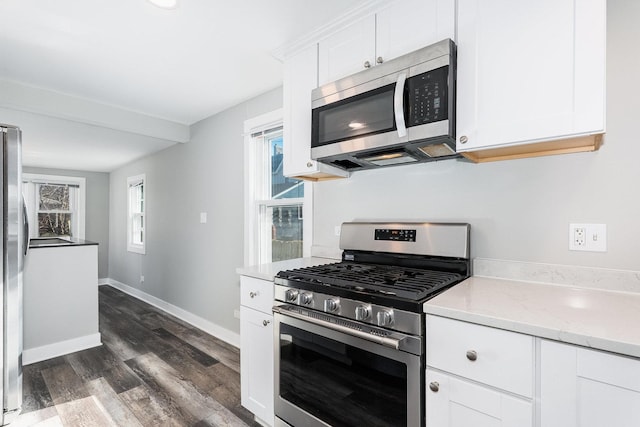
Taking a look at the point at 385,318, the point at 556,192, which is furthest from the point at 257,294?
the point at 556,192

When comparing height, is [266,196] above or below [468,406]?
above

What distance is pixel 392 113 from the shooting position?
1.52 m

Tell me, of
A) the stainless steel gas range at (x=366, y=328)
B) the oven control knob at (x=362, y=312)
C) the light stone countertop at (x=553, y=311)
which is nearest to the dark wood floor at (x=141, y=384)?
the stainless steel gas range at (x=366, y=328)

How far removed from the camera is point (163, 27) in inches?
73.9

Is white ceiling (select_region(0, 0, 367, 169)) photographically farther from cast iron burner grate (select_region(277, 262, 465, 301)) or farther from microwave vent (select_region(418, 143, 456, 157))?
cast iron burner grate (select_region(277, 262, 465, 301))

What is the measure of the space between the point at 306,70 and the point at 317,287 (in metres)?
1.31

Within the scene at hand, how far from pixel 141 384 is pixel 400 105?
8.57 feet

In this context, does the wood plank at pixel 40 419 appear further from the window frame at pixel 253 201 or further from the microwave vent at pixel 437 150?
the microwave vent at pixel 437 150

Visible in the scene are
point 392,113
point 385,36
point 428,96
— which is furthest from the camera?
point 385,36

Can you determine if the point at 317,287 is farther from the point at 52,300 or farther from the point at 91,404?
the point at 52,300

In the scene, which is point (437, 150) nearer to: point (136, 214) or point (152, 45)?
point (152, 45)

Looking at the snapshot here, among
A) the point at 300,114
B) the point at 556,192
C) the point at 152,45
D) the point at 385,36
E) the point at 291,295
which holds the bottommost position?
the point at 291,295

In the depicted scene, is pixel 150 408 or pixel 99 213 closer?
pixel 150 408

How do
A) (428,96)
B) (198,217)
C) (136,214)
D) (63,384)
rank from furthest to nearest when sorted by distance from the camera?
1. (136,214)
2. (198,217)
3. (63,384)
4. (428,96)
